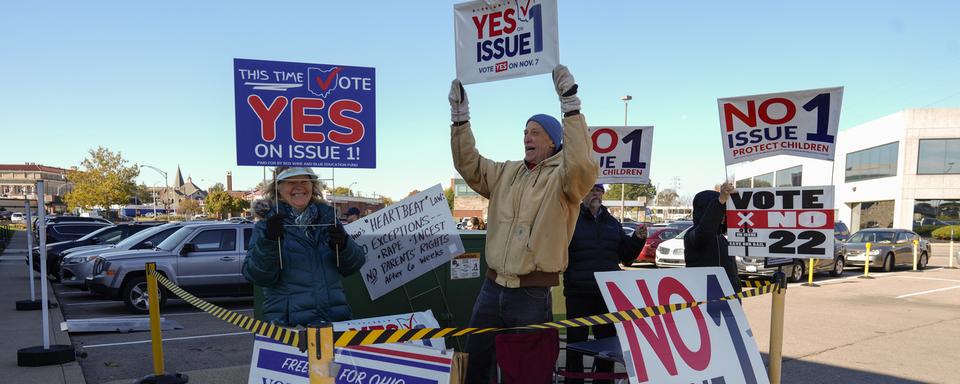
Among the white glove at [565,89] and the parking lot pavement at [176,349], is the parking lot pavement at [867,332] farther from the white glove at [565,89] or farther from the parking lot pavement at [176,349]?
the parking lot pavement at [176,349]

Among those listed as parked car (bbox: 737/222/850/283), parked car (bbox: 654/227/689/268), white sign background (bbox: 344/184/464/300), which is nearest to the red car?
parked car (bbox: 654/227/689/268)

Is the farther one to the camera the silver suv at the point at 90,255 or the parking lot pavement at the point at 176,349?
the silver suv at the point at 90,255

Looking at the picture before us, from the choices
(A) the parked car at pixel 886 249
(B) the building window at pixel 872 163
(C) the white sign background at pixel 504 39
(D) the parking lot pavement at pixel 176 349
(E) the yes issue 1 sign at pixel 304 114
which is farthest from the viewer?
(B) the building window at pixel 872 163

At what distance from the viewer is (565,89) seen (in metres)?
3.15

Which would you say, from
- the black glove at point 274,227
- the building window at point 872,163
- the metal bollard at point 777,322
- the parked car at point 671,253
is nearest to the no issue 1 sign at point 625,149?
the metal bollard at point 777,322

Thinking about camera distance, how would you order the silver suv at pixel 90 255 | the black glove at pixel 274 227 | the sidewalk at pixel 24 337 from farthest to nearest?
the silver suv at pixel 90 255 < the sidewalk at pixel 24 337 < the black glove at pixel 274 227

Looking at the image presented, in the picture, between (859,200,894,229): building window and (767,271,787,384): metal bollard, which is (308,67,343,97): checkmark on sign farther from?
(859,200,894,229): building window

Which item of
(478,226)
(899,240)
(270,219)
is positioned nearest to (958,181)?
(899,240)

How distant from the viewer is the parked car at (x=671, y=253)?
16.4 metres

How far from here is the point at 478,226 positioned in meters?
18.6

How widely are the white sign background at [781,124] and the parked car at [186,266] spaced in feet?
Answer: 28.5

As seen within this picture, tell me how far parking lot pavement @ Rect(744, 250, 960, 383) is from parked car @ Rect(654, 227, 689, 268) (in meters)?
3.12

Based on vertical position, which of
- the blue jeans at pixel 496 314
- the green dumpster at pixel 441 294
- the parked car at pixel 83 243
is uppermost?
the blue jeans at pixel 496 314

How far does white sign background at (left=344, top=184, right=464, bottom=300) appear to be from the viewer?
17.2 feet
